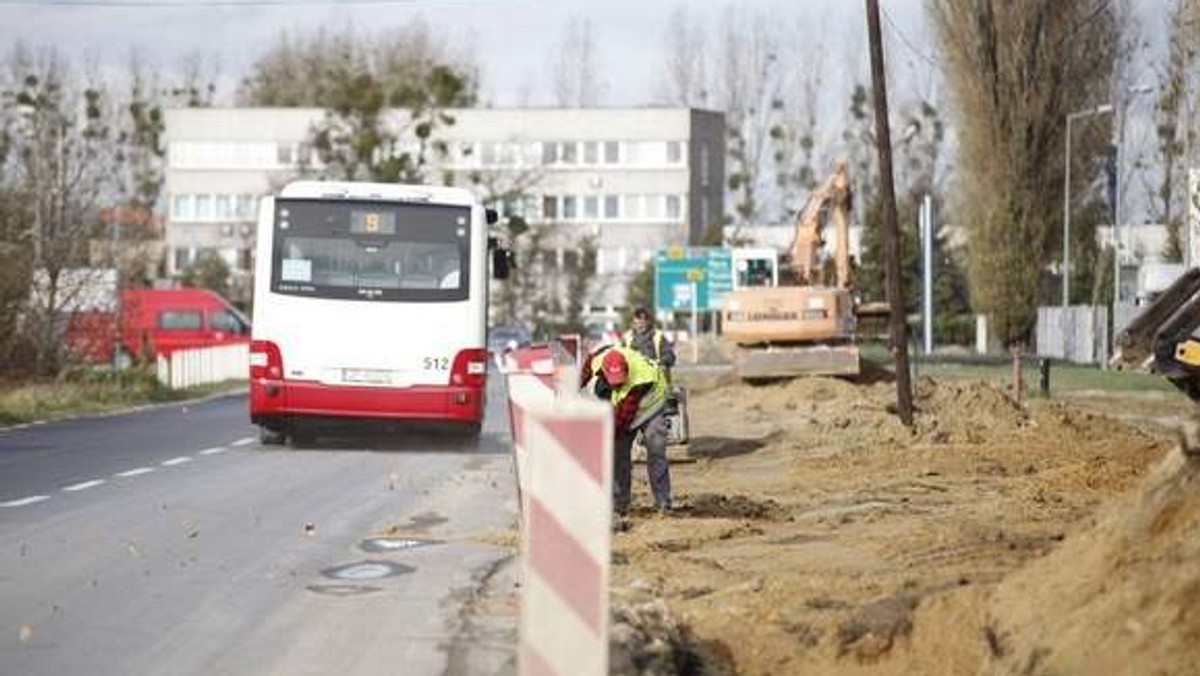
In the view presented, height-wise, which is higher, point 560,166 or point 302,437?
point 560,166

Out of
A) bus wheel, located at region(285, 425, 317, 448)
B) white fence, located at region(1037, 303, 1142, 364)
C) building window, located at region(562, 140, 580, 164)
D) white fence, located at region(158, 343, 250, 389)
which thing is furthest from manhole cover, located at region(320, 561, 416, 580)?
Answer: building window, located at region(562, 140, 580, 164)

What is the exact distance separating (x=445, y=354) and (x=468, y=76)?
260 feet

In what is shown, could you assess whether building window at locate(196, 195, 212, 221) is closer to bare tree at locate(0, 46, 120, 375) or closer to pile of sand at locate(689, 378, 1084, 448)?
bare tree at locate(0, 46, 120, 375)

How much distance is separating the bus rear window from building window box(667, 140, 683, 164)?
3203 inches

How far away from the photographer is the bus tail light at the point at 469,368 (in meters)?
25.0

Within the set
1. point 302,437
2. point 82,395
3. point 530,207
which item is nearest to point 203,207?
point 530,207

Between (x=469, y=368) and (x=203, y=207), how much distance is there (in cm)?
8976

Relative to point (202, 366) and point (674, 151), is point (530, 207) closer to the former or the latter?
point (674, 151)

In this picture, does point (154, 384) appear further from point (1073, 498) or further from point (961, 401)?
point (1073, 498)

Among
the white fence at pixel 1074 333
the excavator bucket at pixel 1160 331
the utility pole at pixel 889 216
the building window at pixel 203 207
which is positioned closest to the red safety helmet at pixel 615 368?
the excavator bucket at pixel 1160 331

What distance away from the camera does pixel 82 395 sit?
39.2 m

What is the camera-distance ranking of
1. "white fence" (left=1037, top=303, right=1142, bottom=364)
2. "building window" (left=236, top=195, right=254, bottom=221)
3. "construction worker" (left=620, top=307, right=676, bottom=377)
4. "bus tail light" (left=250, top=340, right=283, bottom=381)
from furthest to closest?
1. "building window" (left=236, top=195, right=254, bottom=221)
2. "white fence" (left=1037, top=303, right=1142, bottom=364)
3. "bus tail light" (left=250, top=340, right=283, bottom=381)
4. "construction worker" (left=620, top=307, right=676, bottom=377)

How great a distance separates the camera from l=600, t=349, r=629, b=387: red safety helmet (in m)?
16.6

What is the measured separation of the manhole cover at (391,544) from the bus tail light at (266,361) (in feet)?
31.8
